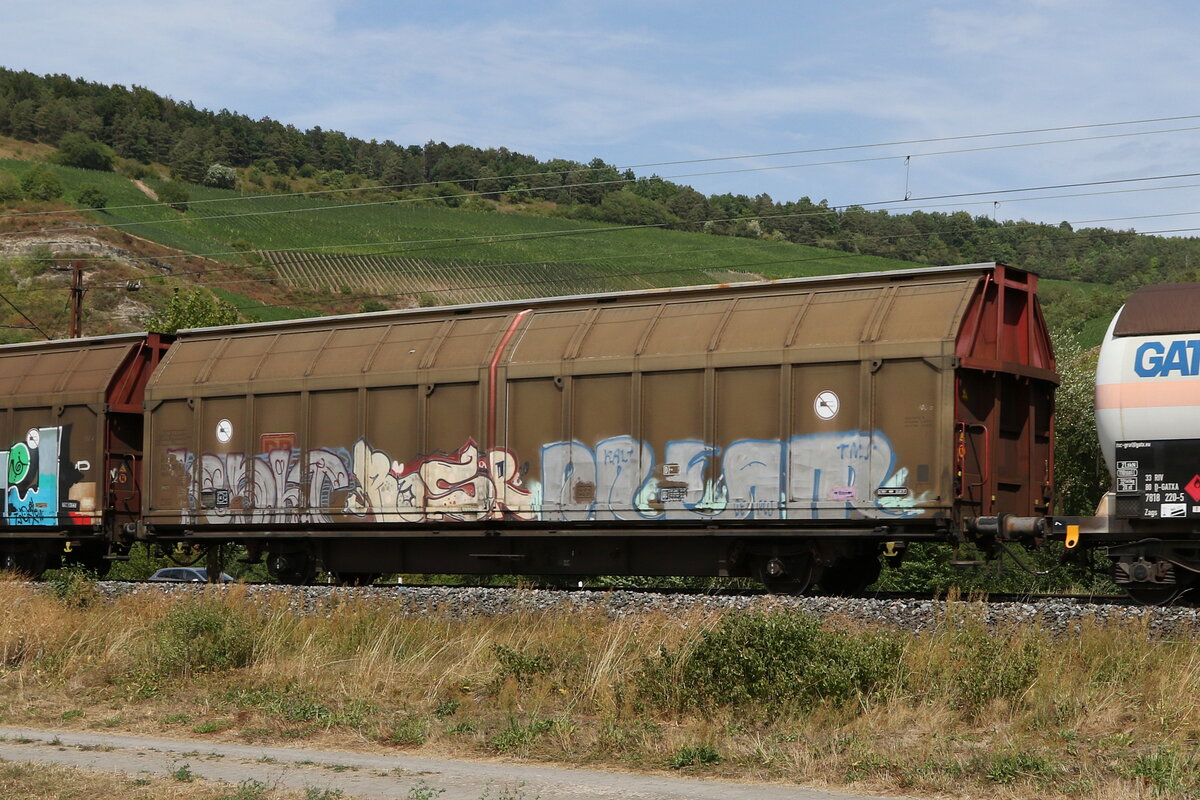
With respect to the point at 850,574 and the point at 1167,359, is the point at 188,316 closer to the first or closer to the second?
the point at 850,574

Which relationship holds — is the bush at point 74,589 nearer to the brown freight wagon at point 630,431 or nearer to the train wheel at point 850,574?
the brown freight wagon at point 630,431

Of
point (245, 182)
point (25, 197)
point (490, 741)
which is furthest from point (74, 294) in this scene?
point (245, 182)

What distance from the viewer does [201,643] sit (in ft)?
42.4

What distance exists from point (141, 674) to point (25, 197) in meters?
92.8

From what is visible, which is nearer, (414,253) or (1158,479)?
(1158,479)

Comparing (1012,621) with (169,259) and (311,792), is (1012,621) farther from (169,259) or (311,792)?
(169,259)

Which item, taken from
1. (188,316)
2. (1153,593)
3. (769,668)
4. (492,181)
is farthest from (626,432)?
(492,181)

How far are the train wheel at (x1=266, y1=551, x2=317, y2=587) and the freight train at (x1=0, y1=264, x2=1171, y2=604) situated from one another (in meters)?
0.03

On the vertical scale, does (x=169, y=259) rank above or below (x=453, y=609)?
above

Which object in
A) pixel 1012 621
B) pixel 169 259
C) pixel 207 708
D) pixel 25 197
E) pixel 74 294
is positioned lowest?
pixel 207 708

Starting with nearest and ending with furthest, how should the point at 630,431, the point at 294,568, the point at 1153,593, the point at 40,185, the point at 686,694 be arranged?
the point at 686,694 → the point at 1153,593 → the point at 630,431 → the point at 294,568 → the point at 40,185

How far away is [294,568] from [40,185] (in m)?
88.8

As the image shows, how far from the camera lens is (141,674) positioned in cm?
1271

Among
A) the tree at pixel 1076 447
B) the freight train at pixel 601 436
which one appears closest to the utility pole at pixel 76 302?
the freight train at pixel 601 436
